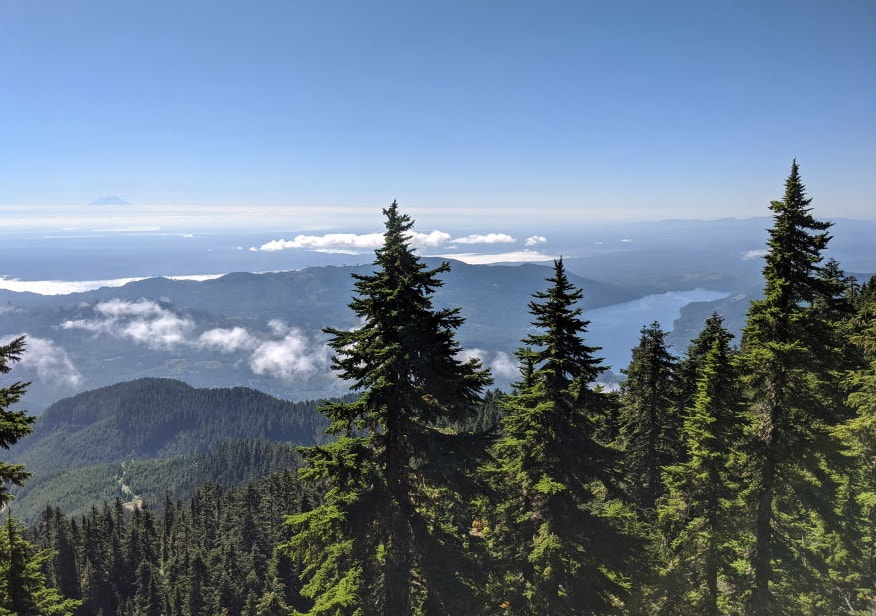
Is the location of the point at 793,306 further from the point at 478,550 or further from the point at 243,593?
the point at 243,593

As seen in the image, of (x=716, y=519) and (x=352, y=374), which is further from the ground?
(x=352, y=374)

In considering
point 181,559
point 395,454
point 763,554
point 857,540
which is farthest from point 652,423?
point 181,559

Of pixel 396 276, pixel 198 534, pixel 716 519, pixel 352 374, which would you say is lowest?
pixel 198 534

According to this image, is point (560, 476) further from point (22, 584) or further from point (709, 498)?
point (22, 584)

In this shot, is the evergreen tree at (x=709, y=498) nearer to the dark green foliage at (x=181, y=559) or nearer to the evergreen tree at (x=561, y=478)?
the evergreen tree at (x=561, y=478)

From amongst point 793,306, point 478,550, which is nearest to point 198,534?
point 478,550

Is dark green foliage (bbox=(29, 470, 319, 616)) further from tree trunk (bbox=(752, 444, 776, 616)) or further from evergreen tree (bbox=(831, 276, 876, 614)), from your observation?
evergreen tree (bbox=(831, 276, 876, 614))

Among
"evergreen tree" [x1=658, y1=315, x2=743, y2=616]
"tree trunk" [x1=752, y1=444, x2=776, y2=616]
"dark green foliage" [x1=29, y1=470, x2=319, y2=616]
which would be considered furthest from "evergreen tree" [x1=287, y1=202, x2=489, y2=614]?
"dark green foliage" [x1=29, y1=470, x2=319, y2=616]

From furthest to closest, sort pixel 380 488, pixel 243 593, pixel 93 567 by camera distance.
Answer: pixel 93 567, pixel 243 593, pixel 380 488

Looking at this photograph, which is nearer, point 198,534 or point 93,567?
point 93,567
